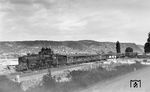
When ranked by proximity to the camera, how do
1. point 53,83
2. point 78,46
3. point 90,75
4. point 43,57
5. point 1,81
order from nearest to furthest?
point 1,81 < point 53,83 < point 90,75 < point 43,57 < point 78,46

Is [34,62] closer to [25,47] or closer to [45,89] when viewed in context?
[45,89]

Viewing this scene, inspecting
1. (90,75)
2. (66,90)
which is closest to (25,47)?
(90,75)

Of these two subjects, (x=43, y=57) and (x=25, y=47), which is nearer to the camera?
(x=43, y=57)

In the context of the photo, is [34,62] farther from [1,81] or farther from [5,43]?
[5,43]

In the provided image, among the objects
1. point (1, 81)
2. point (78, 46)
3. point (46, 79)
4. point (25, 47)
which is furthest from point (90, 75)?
point (78, 46)

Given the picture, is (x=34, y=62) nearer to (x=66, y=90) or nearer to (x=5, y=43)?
(x=66, y=90)

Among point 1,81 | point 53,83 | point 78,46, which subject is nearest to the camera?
point 1,81

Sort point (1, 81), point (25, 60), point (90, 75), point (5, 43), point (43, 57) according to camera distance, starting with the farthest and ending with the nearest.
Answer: point (5, 43) → point (43, 57) → point (25, 60) → point (90, 75) → point (1, 81)

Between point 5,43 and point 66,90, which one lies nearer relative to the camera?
point 66,90

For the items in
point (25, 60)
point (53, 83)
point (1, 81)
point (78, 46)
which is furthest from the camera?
point (78, 46)
